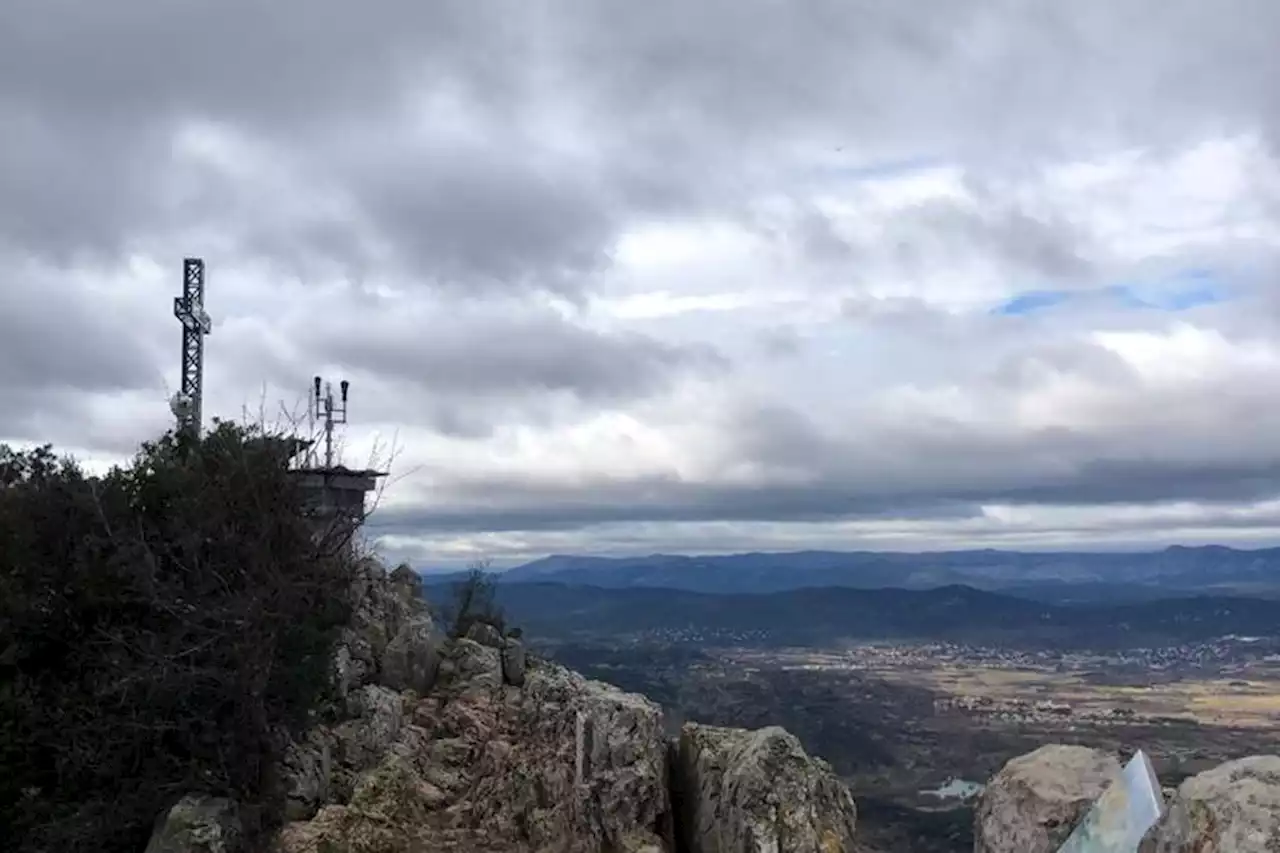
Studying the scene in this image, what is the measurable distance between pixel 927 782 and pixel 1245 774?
4412cm

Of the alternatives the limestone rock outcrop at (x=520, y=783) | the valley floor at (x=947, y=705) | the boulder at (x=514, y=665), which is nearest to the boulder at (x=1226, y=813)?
→ the limestone rock outcrop at (x=520, y=783)

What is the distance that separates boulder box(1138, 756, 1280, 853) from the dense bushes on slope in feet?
41.1

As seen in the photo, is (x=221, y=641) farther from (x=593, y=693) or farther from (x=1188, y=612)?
(x=1188, y=612)

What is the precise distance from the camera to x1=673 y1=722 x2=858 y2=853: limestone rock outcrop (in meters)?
13.4

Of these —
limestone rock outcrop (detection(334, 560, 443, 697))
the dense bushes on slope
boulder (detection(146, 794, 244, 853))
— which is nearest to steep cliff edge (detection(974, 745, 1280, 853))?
boulder (detection(146, 794, 244, 853))

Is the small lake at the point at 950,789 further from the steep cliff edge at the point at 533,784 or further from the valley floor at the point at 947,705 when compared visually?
the steep cliff edge at the point at 533,784

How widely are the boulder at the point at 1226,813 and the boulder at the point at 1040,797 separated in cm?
134

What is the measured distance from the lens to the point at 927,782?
161 feet

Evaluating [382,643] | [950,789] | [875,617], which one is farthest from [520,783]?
[875,617]

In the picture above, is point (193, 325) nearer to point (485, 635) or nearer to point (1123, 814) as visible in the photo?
point (485, 635)

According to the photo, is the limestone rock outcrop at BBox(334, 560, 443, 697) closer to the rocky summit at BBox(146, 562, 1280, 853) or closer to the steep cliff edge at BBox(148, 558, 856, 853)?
the rocky summit at BBox(146, 562, 1280, 853)

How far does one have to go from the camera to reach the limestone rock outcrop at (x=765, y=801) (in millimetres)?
13414

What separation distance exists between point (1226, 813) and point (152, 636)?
1420 cm

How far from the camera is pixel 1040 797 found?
30.6ft
